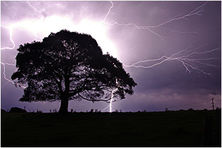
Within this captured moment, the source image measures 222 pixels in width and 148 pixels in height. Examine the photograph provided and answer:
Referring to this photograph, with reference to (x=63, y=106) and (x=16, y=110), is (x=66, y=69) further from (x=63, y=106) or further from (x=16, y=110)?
(x=16, y=110)

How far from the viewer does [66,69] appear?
26469mm

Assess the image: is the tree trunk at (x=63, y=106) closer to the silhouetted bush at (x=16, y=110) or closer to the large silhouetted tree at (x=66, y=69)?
the large silhouetted tree at (x=66, y=69)

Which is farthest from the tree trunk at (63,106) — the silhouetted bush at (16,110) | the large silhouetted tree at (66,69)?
the silhouetted bush at (16,110)

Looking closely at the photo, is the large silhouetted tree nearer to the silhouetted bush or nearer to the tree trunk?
the tree trunk

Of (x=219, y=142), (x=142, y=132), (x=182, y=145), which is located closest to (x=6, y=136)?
(x=142, y=132)

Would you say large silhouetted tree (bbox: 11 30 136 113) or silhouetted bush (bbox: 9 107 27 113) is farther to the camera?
silhouetted bush (bbox: 9 107 27 113)

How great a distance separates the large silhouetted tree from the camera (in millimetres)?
25781

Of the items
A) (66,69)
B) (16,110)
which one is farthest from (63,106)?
(16,110)

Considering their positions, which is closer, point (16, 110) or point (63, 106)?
point (63, 106)

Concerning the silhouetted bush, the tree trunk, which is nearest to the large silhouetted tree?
the tree trunk

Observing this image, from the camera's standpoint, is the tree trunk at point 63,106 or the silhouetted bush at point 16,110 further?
the silhouetted bush at point 16,110

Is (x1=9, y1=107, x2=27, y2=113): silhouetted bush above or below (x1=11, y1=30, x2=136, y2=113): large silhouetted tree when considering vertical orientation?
below

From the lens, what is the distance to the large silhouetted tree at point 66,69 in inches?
1015

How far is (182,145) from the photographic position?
1150cm
